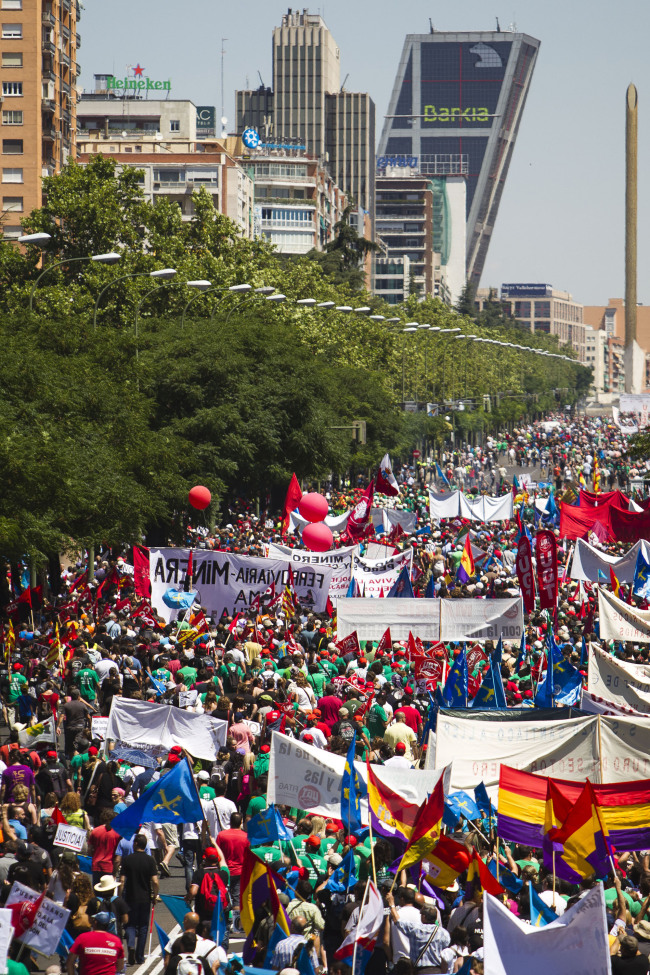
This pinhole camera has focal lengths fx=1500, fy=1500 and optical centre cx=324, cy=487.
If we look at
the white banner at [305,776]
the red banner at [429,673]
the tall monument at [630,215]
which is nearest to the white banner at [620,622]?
the red banner at [429,673]

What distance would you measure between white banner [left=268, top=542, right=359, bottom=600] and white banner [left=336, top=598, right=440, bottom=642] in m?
2.76

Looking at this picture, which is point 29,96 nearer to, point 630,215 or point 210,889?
point 630,215

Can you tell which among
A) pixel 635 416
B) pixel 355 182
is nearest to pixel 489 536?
pixel 635 416

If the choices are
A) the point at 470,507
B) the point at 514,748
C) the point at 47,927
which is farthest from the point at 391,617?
the point at 470,507

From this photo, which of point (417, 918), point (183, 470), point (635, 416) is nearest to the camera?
point (417, 918)

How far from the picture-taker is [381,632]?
19.8m

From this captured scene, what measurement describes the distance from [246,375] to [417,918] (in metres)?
34.7

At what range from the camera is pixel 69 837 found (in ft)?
37.7

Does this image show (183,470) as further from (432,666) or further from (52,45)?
(52,45)

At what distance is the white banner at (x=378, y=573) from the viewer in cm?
2398

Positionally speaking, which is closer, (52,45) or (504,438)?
(52,45)

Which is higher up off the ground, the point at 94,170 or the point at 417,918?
the point at 94,170

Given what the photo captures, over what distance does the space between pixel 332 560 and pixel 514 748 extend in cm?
1194

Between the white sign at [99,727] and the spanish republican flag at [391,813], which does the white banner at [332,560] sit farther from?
the spanish republican flag at [391,813]
